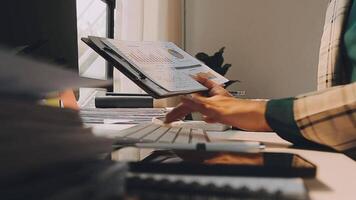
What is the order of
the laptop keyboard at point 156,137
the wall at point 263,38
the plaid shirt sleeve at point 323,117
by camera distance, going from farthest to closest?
1. the wall at point 263,38
2. the plaid shirt sleeve at point 323,117
3. the laptop keyboard at point 156,137

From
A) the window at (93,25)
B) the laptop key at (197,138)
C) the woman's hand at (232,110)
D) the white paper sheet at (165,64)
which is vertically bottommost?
the laptop key at (197,138)

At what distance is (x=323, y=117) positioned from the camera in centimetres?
68

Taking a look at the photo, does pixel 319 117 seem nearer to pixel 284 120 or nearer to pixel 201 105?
pixel 284 120

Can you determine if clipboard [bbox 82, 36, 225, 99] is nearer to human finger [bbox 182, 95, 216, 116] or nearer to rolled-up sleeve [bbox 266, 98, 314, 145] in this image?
human finger [bbox 182, 95, 216, 116]

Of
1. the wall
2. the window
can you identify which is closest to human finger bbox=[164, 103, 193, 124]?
the window

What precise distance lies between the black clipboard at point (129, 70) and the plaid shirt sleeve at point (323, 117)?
251 millimetres

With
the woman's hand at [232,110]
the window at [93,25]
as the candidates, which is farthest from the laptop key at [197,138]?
the window at [93,25]

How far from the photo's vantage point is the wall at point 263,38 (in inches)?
106

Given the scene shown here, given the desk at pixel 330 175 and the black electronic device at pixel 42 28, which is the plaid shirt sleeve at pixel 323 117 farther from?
the black electronic device at pixel 42 28

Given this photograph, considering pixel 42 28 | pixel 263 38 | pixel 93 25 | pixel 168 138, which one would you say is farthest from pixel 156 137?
pixel 263 38

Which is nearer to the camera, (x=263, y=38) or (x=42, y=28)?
(x=42, y=28)

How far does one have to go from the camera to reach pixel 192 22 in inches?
113

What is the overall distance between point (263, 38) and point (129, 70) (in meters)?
2.01

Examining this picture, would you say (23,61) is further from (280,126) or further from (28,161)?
(280,126)
